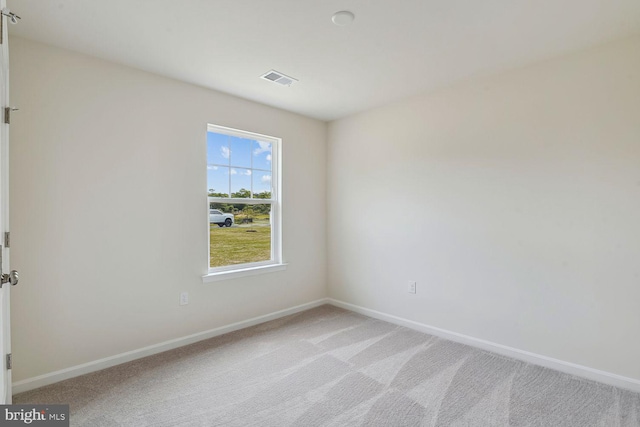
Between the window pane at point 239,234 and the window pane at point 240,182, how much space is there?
128mm

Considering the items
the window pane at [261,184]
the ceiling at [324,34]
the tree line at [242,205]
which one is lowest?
the tree line at [242,205]

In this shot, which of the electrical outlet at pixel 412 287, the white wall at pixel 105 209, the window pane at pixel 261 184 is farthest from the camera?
the window pane at pixel 261 184

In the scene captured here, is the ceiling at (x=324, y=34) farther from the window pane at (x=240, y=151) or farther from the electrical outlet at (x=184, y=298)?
the electrical outlet at (x=184, y=298)

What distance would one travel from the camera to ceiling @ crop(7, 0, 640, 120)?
1.91 meters

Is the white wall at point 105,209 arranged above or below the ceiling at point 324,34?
below

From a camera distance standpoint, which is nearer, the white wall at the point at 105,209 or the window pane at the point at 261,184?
the white wall at the point at 105,209

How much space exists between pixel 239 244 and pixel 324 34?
7.45 feet

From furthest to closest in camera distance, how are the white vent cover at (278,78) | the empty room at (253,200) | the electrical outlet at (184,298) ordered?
the electrical outlet at (184,298), the white vent cover at (278,78), the empty room at (253,200)

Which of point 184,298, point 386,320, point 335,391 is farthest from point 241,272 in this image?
point 386,320

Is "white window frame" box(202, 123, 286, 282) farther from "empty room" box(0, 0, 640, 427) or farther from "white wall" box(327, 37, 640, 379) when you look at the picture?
"white wall" box(327, 37, 640, 379)

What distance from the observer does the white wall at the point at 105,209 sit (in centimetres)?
223

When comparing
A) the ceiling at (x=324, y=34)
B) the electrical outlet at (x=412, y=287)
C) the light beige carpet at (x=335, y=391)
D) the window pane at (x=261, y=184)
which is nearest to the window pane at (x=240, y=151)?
the window pane at (x=261, y=184)

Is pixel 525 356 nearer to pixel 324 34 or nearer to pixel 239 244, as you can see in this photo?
pixel 239 244

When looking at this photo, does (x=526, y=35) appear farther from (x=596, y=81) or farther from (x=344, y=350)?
(x=344, y=350)
